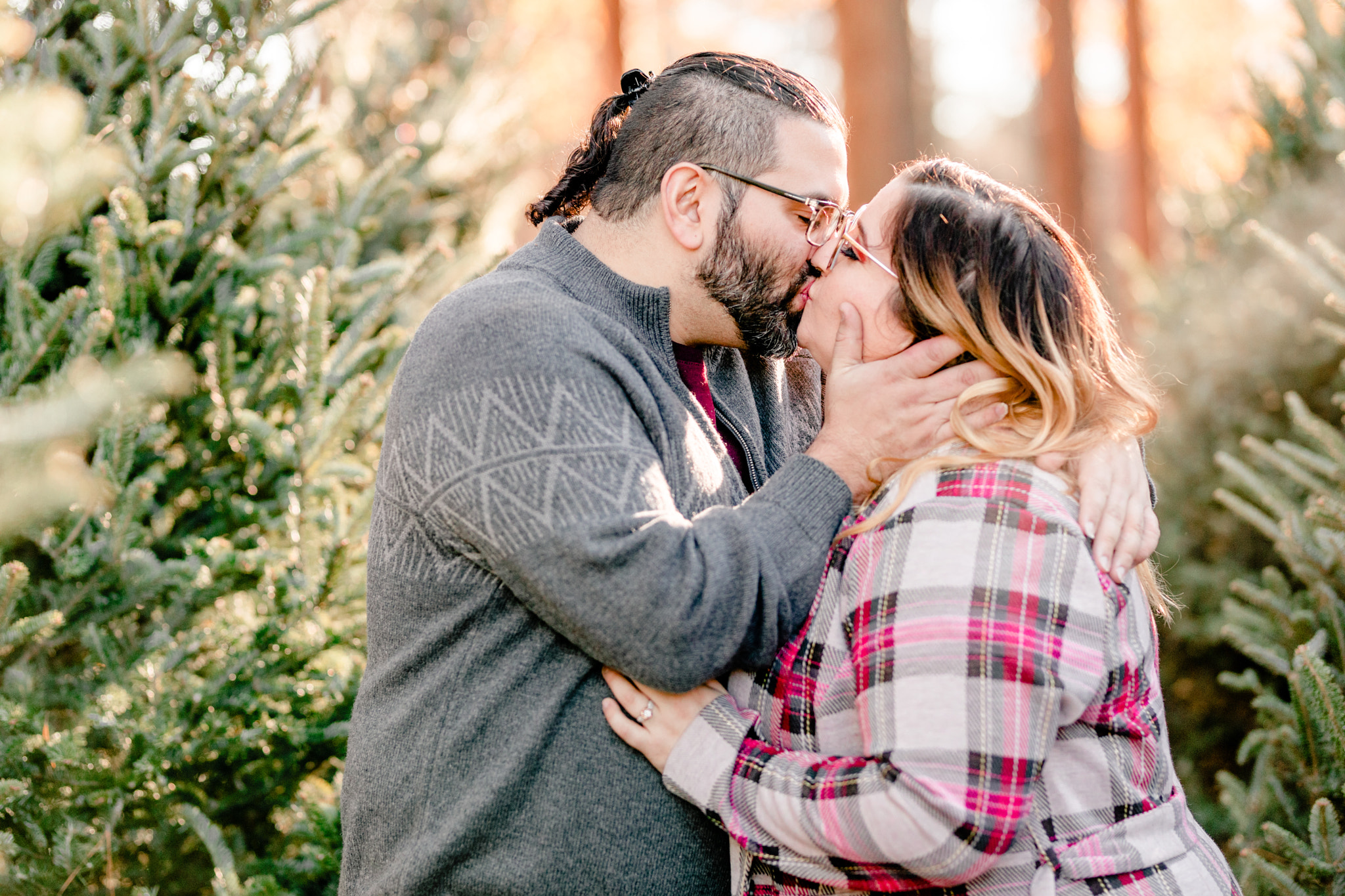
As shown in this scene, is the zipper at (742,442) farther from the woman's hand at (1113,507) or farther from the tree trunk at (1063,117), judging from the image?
the tree trunk at (1063,117)

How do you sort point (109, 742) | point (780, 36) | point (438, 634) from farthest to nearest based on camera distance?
point (780, 36) < point (109, 742) < point (438, 634)

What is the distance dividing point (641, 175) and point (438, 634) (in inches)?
48.2

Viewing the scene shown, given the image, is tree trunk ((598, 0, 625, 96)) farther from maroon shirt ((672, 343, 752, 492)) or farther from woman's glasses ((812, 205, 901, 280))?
woman's glasses ((812, 205, 901, 280))

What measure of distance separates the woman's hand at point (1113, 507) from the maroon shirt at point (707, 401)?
822 mm

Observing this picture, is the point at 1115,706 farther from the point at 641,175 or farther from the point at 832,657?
the point at 641,175

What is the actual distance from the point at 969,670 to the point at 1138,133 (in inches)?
643

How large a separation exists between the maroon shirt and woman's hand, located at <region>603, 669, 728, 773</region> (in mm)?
716

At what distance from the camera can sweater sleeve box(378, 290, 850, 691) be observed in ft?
5.21

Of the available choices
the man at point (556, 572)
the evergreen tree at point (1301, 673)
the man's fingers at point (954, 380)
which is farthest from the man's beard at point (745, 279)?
the evergreen tree at point (1301, 673)

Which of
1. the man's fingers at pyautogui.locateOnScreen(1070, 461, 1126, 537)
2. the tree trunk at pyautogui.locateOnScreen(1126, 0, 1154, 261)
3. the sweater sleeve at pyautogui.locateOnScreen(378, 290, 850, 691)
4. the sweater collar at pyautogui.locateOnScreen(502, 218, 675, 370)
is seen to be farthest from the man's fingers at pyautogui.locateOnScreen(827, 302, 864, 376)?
the tree trunk at pyautogui.locateOnScreen(1126, 0, 1154, 261)

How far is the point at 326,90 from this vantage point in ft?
15.8

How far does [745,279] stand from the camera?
233cm

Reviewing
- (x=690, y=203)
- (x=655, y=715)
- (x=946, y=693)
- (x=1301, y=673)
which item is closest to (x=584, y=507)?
(x=655, y=715)

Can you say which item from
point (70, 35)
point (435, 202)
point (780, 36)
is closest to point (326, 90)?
point (435, 202)
